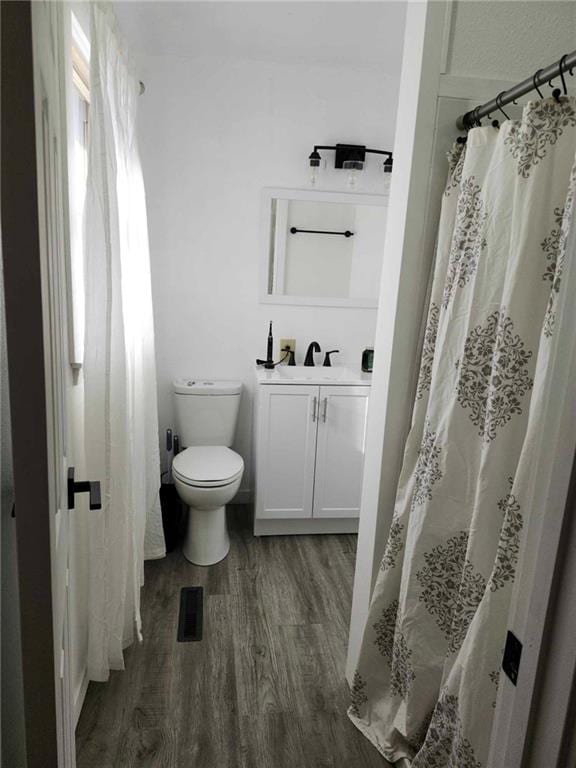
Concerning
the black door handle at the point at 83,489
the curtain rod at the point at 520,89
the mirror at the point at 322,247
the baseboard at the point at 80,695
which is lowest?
the baseboard at the point at 80,695

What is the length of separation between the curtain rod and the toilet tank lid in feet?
6.37

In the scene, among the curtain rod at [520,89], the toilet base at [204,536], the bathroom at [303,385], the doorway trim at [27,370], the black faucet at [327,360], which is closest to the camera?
the doorway trim at [27,370]

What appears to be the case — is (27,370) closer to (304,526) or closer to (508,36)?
(508,36)

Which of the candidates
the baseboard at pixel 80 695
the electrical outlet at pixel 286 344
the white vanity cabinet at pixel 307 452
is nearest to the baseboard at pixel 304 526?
the white vanity cabinet at pixel 307 452

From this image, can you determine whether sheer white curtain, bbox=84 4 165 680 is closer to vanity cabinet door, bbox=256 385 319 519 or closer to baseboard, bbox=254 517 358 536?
vanity cabinet door, bbox=256 385 319 519

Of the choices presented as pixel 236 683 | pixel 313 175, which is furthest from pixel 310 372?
pixel 236 683

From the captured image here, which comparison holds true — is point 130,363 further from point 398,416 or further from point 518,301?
point 518,301

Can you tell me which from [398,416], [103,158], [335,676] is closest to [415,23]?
[103,158]

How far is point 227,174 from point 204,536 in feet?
6.86

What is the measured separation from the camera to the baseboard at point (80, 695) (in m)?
1.66

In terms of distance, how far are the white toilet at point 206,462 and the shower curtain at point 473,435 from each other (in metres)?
1.11

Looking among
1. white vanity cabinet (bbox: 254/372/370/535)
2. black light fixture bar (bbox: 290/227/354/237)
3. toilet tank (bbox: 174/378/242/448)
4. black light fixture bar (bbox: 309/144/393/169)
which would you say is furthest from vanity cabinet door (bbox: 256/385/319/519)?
black light fixture bar (bbox: 309/144/393/169)

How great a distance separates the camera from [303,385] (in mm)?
2758

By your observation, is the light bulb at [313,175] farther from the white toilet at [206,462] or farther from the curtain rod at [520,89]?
the curtain rod at [520,89]
